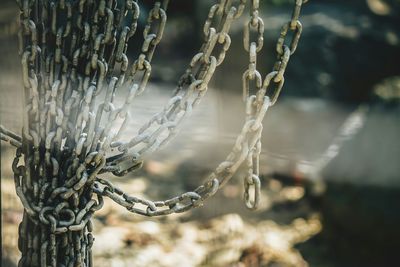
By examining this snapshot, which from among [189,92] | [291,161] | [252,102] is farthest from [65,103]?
[291,161]

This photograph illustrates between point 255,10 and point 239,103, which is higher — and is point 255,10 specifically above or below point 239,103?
above

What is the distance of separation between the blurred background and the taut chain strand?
85 centimetres

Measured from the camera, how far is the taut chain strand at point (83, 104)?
1.17 m

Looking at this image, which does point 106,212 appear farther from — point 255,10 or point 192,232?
point 255,10

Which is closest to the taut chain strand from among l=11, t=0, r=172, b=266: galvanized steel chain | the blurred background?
l=11, t=0, r=172, b=266: galvanized steel chain

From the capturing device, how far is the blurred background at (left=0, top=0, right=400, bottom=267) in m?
2.69

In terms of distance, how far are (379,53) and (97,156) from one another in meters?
3.22

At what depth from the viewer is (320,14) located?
14.0 feet

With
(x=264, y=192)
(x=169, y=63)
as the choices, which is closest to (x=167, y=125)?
(x=264, y=192)

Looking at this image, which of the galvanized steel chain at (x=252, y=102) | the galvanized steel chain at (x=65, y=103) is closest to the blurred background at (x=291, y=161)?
the galvanized steel chain at (x=65, y=103)

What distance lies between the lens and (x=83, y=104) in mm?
1190

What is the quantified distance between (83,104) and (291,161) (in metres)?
2.52

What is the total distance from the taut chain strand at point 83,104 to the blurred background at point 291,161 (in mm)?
852

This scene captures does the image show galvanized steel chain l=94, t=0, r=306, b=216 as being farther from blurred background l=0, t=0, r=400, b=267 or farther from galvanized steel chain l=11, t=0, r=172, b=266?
blurred background l=0, t=0, r=400, b=267
